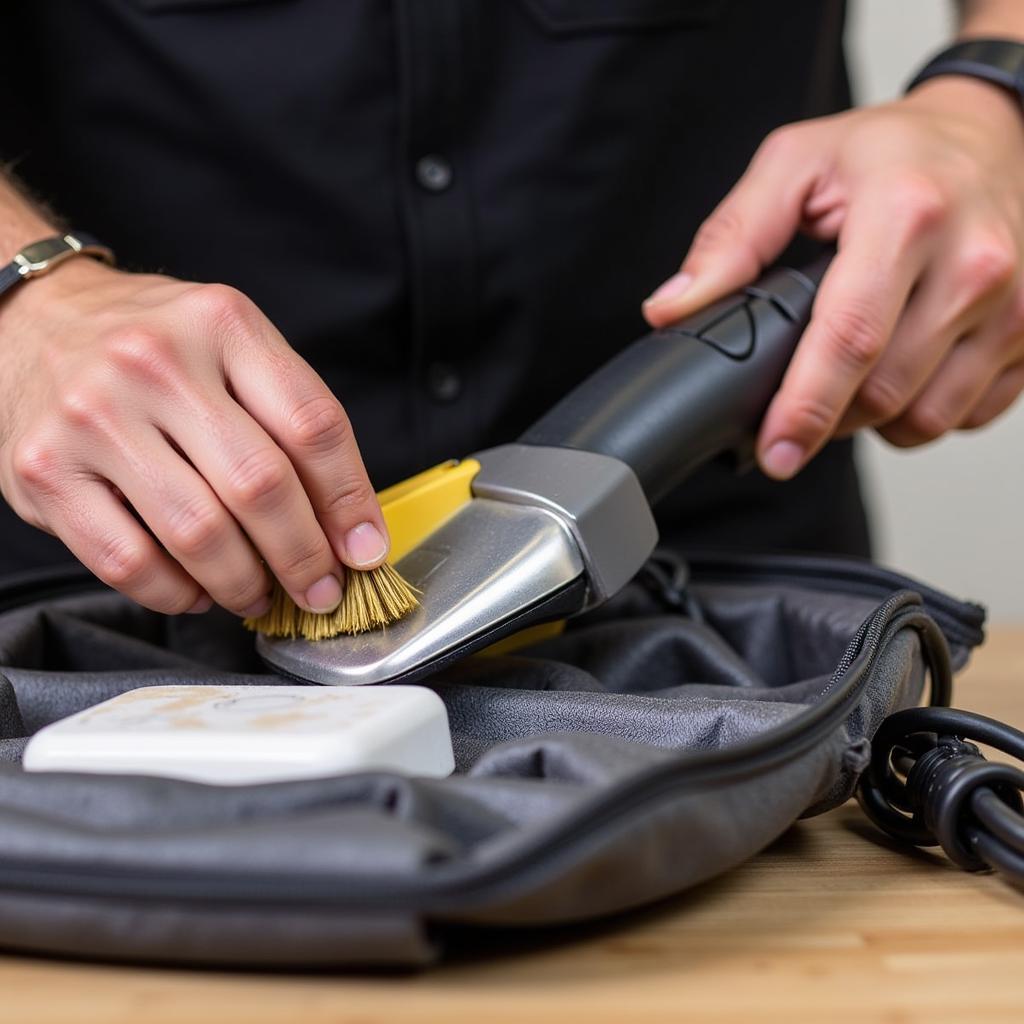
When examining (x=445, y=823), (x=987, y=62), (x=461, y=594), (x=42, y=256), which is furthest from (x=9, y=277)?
(x=987, y=62)

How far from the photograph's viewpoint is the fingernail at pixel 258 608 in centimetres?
64

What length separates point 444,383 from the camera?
0.98m

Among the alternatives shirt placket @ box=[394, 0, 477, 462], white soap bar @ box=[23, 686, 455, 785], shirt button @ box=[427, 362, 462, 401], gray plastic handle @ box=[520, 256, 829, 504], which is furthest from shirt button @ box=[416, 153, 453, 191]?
white soap bar @ box=[23, 686, 455, 785]

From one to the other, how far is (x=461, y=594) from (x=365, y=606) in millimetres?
48

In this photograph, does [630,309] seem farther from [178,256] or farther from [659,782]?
[659,782]

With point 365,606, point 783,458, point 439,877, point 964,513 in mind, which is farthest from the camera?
point 964,513

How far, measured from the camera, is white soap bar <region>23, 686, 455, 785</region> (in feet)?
1.50

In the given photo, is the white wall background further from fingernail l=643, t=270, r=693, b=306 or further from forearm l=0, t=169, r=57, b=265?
forearm l=0, t=169, r=57, b=265

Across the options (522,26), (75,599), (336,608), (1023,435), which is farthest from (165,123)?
(1023,435)

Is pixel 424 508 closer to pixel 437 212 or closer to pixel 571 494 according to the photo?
pixel 571 494

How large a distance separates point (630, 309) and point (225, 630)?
0.41 metres

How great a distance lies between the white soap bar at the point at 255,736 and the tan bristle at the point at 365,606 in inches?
2.8

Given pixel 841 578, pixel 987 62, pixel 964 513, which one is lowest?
pixel 964 513

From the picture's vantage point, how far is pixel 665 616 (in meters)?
0.77
